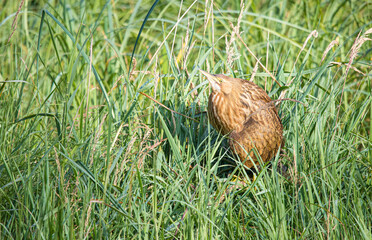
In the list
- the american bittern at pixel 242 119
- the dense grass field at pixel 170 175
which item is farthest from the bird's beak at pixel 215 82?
the dense grass field at pixel 170 175

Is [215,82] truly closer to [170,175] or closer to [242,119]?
[242,119]

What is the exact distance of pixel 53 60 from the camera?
4250 mm

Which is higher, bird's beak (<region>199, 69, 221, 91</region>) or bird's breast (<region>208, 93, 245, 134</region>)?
bird's beak (<region>199, 69, 221, 91</region>)

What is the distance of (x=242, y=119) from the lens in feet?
9.22

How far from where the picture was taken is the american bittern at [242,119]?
2.74 meters

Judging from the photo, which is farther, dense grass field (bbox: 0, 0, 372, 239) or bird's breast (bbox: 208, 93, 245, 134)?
bird's breast (bbox: 208, 93, 245, 134)

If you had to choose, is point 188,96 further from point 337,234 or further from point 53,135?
point 337,234

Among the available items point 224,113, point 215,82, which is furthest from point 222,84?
point 224,113

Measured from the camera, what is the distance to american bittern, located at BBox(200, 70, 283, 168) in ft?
9.00

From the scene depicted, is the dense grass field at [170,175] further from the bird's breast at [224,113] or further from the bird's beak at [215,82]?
the bird's beak at [215,82]

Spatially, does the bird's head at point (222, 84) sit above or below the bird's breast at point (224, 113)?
above

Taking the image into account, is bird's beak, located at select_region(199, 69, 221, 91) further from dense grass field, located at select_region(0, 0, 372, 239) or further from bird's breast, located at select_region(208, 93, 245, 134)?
dense grass field, located at select_region(0, 0, 372, 239)

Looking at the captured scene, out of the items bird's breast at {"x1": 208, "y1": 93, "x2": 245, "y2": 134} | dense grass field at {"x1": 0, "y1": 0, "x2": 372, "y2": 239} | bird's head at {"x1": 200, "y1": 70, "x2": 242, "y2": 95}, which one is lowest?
dense grass field at {"x1": 0, "y1": 0, "x2": 372, "y2": 239}

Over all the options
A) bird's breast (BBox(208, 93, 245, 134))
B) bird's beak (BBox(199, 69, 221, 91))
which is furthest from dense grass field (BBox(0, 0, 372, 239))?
bird's beak (BBox(199, 69, 221, 91))
